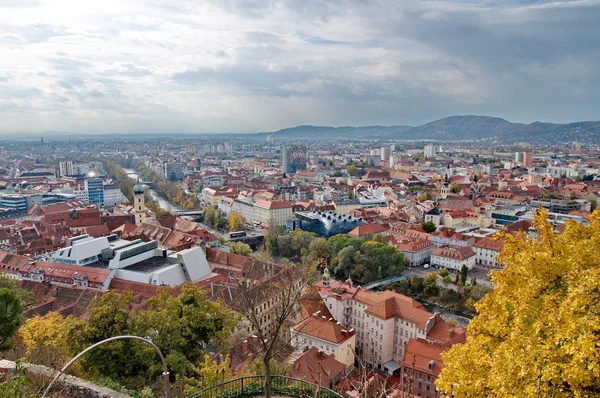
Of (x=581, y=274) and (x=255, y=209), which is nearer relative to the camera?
(x=581, y=274)

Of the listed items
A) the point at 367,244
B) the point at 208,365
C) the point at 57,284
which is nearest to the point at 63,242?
the point at 57,284

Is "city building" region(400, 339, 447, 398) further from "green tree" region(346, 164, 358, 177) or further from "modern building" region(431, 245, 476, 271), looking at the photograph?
"green tree" region(346, 164, 358, 177)

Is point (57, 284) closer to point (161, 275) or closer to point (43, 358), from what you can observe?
point (161, 275)

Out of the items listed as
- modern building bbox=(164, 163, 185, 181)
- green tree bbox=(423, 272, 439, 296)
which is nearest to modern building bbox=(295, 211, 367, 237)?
green tree bbox=(423, 272, 439, 296)

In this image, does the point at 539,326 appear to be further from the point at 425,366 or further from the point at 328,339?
the point at 328,339

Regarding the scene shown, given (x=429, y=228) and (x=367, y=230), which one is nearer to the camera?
(x=367, y=230)

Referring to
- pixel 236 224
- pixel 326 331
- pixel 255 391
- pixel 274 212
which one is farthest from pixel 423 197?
pixel 255 391

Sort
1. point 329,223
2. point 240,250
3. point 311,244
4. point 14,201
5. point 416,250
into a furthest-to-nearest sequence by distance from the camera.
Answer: point 14,201 < point 329,223 < point 416,250 < point 311,244 < point 240,250
